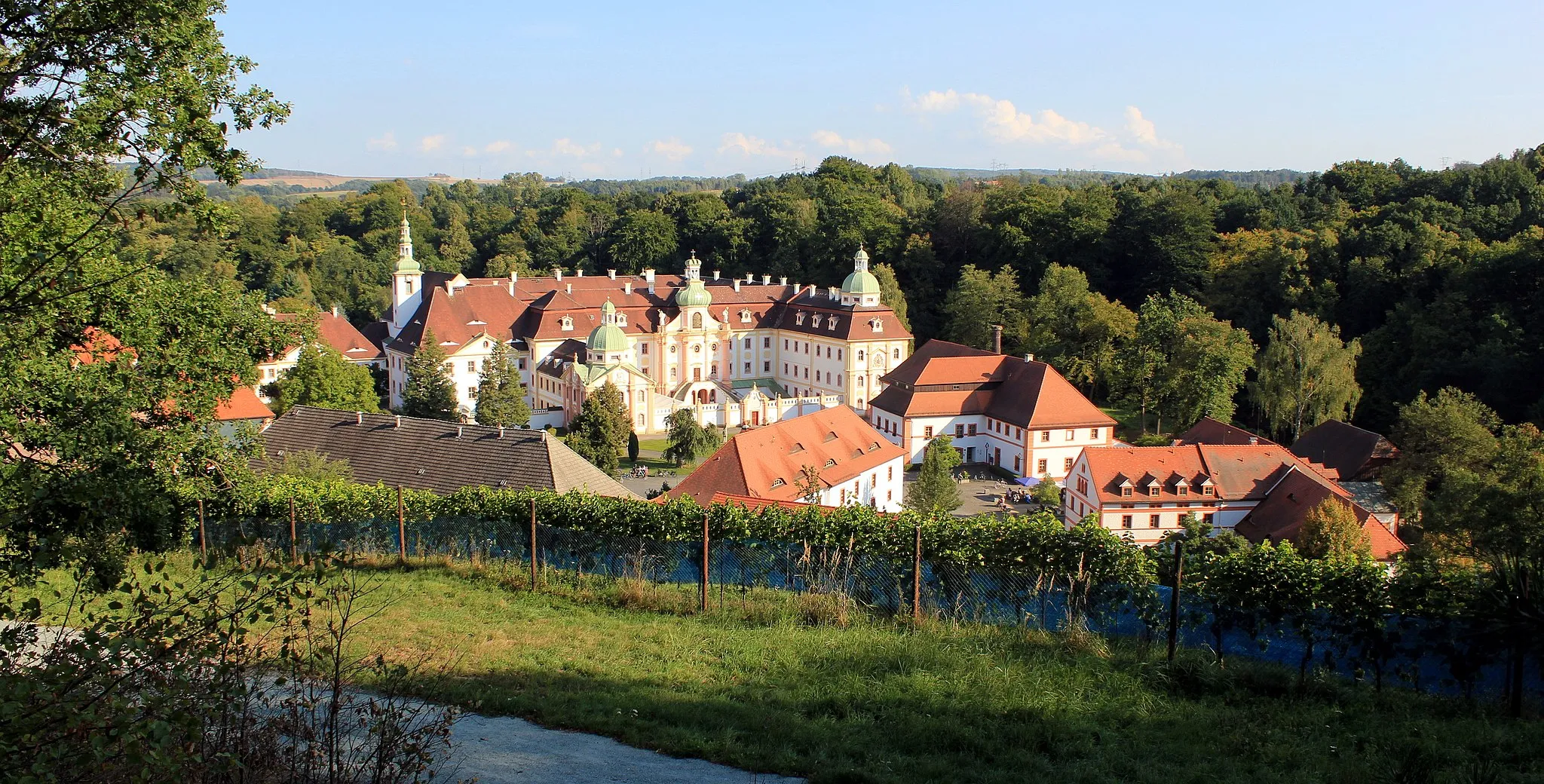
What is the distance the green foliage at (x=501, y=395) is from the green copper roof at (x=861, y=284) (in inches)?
720

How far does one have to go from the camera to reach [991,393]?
4475 centimetres

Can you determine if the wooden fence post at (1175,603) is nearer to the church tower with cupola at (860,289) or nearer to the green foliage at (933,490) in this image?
the green foliage at (933,490)

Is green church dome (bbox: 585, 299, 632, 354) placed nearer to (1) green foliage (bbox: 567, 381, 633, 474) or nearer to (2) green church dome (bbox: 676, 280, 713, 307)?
(2) green church dome (bbox: 676, 280, 713, 307)

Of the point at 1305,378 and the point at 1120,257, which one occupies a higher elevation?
the point at 1120,257

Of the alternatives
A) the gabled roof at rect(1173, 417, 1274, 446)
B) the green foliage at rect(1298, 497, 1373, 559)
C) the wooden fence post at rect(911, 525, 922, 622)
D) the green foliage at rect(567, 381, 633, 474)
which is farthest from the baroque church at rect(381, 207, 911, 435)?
the wooden fence post at rect(911, 525, 922, 622)

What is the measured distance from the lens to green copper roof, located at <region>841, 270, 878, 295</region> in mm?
57156

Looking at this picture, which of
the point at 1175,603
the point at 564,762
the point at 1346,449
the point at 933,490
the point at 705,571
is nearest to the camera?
the point at 564,762

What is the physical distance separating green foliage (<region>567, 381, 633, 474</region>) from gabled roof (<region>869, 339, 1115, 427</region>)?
1158cm

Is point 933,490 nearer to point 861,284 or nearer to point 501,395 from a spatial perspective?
point 501,395

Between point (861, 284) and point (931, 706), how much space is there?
49599 millimetres

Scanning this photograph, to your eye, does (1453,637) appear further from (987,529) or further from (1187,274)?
(1187,274)

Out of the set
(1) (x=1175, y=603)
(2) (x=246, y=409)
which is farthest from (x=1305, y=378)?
(2) (x=246, y=409)

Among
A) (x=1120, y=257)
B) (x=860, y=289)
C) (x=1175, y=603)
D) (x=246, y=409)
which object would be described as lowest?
(x=246, y=409)

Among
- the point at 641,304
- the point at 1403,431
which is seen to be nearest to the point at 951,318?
the point at 641,304
